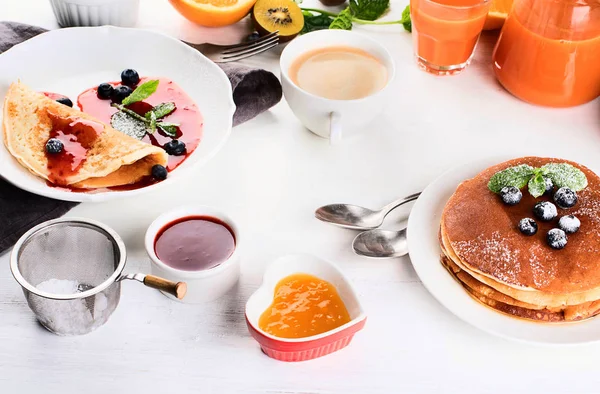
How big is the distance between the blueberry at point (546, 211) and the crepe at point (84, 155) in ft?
2.74

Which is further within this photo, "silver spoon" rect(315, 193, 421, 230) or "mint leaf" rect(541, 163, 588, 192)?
"silver spoon" rect(315, 193, 421, 230)

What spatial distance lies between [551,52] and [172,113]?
3.29ft

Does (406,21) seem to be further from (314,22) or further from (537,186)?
(537,186)

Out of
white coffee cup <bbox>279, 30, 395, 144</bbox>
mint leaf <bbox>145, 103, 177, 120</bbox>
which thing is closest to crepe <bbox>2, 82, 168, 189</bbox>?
mint leaf <bbox>145, 103, 177, 120</bbox>

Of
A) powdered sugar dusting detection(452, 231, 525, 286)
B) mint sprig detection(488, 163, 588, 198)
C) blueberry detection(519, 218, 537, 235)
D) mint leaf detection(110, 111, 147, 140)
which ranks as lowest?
mint leaf detection(110, 111, 147, 140)

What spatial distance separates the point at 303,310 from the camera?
1.34 metres

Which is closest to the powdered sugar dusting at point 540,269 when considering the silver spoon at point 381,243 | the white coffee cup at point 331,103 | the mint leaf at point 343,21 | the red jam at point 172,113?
the silver spoon at point 381,243

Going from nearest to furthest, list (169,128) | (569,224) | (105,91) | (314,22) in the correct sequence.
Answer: (569,224), (169,128), (105,91), (314,22)

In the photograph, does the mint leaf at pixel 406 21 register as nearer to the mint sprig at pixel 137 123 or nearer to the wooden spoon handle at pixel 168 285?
the mint sprig at pixel 137 123

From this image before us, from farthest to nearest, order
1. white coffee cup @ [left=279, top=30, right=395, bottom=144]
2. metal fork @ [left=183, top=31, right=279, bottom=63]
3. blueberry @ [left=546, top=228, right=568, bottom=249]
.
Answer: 1. metal fork @ [left=183, top=31, right=279, bottom=63]
2. white coffee cup @ [left=279, top=30, right=395, bottom=144]
3. blueberry @ [left=546, top=228, right=568, bottom=249]

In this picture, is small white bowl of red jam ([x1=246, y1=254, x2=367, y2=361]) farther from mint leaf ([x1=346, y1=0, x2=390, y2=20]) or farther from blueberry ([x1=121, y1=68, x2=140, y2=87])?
mint leaf ([x1=346, y1=0, x2=390, y2=20])

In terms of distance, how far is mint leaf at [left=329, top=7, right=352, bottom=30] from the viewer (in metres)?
2.13

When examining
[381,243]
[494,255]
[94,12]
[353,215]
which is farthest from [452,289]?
[94,12]

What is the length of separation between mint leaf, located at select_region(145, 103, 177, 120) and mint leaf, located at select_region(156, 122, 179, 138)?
4cm
